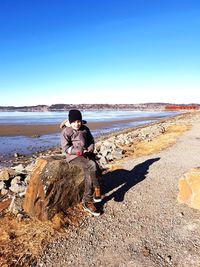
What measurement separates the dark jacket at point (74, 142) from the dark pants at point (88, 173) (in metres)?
0.17

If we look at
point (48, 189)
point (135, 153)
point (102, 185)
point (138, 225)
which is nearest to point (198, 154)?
Answer: point (135, 153)

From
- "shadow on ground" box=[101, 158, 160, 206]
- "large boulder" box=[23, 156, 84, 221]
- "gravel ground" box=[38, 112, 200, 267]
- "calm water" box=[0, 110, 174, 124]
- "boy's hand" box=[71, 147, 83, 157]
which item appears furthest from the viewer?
"calm water" box=[0, 110, 174, 124]

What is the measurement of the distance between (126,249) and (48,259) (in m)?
1.45

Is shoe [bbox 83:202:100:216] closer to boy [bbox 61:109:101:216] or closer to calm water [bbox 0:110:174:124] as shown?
boy [bbox 61:109:101:216]

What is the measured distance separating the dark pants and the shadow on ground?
73cm

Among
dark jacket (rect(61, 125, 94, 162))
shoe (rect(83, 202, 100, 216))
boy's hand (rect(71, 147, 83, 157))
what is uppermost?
dark jacket (rect(61, 125, 94, 162))

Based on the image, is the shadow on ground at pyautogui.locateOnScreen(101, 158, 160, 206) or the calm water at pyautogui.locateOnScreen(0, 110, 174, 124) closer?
the shadow on ground at pyautogui.locateOnScreen(101, 158, 160, 206)

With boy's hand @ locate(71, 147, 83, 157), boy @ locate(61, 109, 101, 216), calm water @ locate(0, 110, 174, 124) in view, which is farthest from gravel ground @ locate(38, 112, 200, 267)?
→ calm water @ locate(0, 110, 174, 124)

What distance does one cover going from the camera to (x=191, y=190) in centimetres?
706

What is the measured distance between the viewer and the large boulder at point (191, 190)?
271 inches

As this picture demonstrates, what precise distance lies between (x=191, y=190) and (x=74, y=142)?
10.6 ft

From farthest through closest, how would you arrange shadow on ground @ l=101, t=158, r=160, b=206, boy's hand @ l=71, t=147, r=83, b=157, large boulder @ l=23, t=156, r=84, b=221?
shadow on ground @ l=101, t=158, r=160, b=206
boy's hand @ l=71, t=147, r=83, b=157
large boulder @ l=23, t=156, r=84, b=221

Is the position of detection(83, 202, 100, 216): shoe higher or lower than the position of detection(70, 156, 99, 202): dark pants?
lower

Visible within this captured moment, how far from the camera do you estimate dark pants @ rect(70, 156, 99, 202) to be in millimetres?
6566
